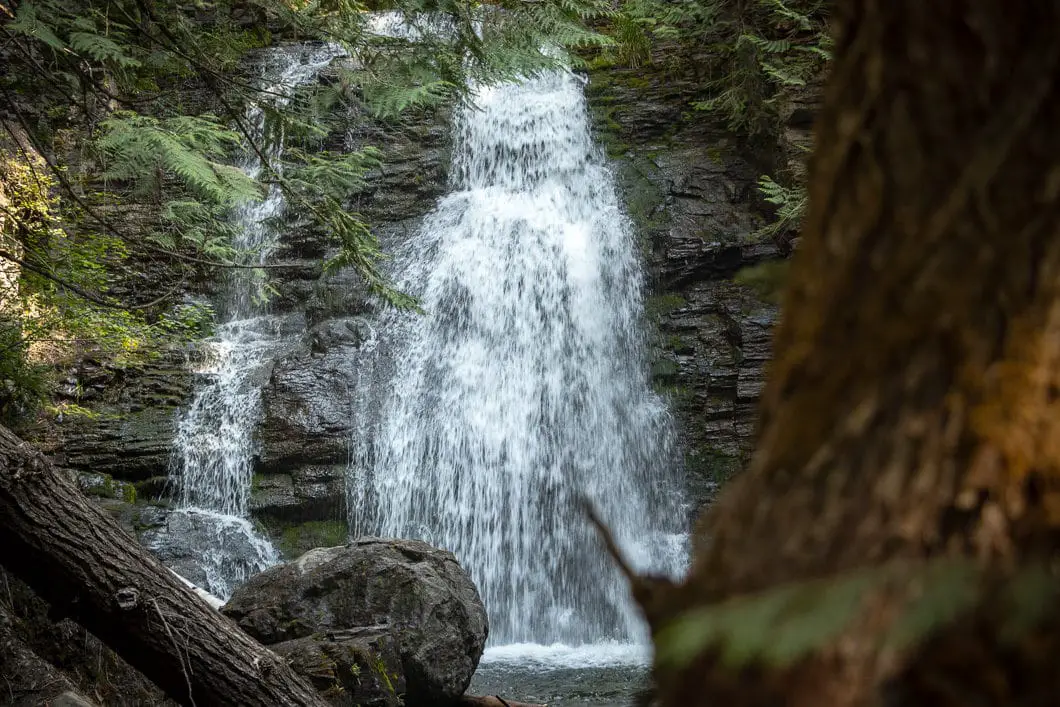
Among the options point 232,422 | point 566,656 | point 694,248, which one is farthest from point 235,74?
point 694,248

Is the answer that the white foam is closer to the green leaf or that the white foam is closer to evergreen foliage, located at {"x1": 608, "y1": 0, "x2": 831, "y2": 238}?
evergreen foliage, located at {"x1": 608, "y1": 0, "x2": 831, "y2": 238}

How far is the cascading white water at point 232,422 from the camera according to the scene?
10.4 m

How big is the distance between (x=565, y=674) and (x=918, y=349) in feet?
25.6

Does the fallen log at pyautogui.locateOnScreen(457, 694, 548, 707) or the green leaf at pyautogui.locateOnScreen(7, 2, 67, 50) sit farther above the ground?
the green leaf at pyautogui.locateOnScreen(7, 2, 67, 50)

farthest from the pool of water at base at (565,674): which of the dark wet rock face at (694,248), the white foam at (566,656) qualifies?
the dark wet rock face at (694,248)

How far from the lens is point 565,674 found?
8125 millimetres

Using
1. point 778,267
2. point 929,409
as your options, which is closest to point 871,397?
point 929,409

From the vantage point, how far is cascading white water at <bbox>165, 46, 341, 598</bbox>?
10.4m

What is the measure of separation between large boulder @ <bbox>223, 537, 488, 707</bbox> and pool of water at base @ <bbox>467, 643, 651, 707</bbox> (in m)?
1.26

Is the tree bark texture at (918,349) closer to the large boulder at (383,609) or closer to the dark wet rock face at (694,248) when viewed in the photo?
the large boulder at (383,609)

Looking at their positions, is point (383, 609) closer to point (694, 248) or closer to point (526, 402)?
point (526, 402)

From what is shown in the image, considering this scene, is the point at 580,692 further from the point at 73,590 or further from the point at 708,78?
the point at 708,78

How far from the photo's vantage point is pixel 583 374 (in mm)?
12414

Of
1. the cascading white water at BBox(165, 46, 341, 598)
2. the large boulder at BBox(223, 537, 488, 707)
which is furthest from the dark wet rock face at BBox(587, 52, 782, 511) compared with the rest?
the large boulder at BBox(223, 537, 488, 707)
